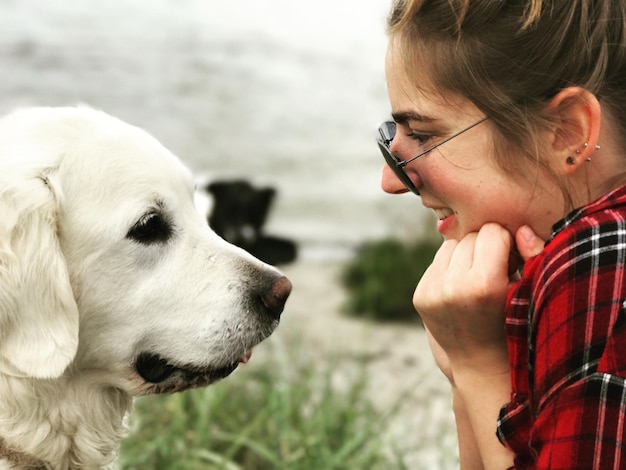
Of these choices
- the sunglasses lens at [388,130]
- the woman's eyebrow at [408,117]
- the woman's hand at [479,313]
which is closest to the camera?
the woman's hand at [479,313]

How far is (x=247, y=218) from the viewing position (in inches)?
302

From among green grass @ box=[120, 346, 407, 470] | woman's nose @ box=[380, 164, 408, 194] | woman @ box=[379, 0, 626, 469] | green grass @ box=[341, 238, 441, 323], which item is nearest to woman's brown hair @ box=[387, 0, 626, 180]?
woman @ box=[379, 0, 626, 469]

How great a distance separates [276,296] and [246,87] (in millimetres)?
10907

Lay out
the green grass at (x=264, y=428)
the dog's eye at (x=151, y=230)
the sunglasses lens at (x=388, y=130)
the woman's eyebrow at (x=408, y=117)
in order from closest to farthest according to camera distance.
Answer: the woman's eyebrow at (x=408, y=117) → the sunglasses lens at (x=388, y=130) → the dog's eye at (x=151, y=230) → the green grass at (x=264, y=428)

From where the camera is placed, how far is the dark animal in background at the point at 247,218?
7.43 m

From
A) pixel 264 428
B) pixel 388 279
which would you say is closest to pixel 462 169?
pixel 264 428

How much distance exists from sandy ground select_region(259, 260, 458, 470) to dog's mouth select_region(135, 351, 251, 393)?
1.48m

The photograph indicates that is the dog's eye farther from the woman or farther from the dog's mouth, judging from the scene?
the woman

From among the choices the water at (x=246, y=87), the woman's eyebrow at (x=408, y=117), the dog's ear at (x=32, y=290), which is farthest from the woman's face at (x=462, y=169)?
the water at (x=246, y=87)

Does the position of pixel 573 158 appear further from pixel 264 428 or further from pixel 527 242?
pixel 264 428

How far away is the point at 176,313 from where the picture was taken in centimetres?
230

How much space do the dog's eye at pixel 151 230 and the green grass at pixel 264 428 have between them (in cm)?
131

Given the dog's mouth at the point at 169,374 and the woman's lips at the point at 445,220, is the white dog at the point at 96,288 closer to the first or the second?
the dog's mouth at the point at 169,374

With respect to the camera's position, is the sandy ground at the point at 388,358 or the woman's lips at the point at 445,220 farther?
the sandy ground at the point at 388,358
